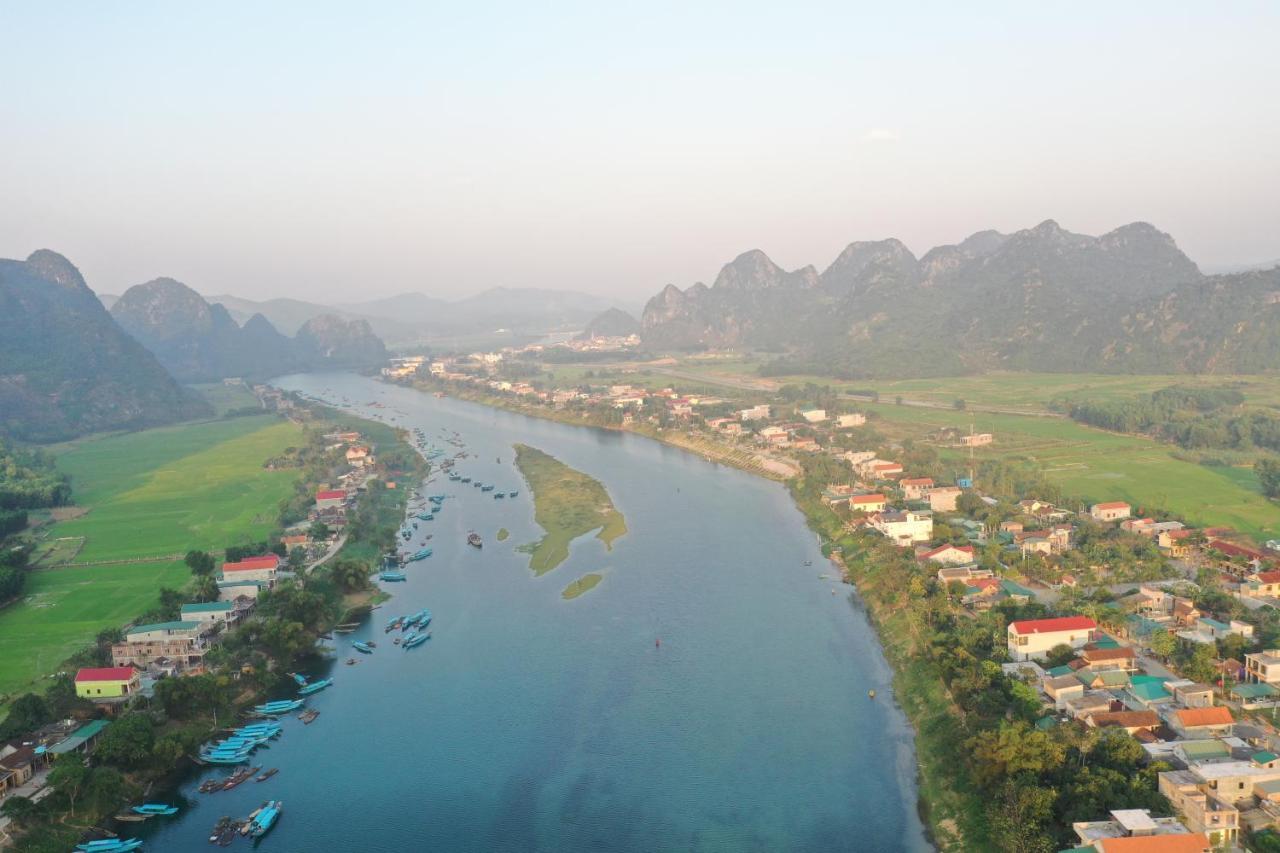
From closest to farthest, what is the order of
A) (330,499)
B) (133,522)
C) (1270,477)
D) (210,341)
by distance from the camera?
(1270,477) < (133,522) < (330,499) < (210,341)

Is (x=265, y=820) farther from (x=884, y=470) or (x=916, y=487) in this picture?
(x=884, y=470)

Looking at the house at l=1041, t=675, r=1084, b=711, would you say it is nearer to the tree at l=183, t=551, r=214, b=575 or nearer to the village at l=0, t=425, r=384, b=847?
the village at l=0, t=425, r=384, b=847

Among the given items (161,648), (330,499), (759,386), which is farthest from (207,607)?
(759,386)

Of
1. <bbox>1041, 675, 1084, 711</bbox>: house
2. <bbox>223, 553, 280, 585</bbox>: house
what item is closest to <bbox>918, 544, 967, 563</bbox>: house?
<bbox>1041, 675, 1084, 711</bbox>: house

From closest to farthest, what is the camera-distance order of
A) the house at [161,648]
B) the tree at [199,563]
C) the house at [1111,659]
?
the house at [1111,659] < the house at [161,648] < the tree at [199,563]

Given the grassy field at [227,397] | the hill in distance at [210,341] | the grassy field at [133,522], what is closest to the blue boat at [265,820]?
the grassy field at [133,522]

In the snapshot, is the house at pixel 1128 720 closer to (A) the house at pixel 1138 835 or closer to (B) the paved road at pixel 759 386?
(A) the house at pixel 1138 835

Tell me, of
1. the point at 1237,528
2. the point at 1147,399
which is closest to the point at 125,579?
the point at 1237,528
